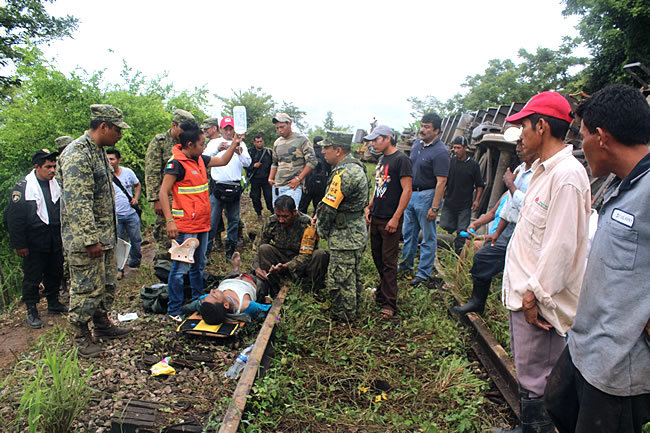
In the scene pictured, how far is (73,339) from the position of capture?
393 centimetres

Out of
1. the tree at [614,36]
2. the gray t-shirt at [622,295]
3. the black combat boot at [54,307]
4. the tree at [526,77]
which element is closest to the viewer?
the gray t-shirt at [622,295]

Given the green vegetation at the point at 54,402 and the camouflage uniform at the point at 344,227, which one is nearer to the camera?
the green vegetation at the point at 54,402

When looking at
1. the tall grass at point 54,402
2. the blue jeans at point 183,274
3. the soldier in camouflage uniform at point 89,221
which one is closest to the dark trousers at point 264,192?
the blue jeans at point 183,274

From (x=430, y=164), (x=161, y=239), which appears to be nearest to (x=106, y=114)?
(x=161, y=239)

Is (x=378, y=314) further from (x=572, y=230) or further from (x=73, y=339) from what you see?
(x=73, y=339)

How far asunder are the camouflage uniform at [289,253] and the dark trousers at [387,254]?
28.9 inches

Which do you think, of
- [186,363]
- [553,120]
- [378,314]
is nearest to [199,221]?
[186,363]

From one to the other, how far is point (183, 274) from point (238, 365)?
4.38ft

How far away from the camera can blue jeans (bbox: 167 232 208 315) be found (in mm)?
4297

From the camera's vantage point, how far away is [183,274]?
434 centimetres

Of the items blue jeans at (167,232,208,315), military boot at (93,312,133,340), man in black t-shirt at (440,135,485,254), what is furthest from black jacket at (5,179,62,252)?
man in black t-shirt at (440,135,485,254)

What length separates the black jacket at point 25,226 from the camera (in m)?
4.44

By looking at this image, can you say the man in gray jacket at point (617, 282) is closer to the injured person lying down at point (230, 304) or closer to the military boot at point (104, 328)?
the injured person lying down at point (230, 304)

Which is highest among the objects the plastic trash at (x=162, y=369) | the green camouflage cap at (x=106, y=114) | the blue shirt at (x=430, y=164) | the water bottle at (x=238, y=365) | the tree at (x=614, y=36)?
the tree at (x=614, y=36)
